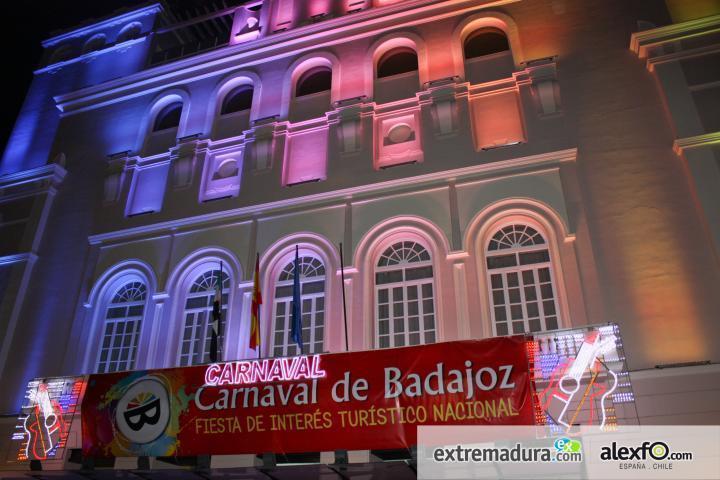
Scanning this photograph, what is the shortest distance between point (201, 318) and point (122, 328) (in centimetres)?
237

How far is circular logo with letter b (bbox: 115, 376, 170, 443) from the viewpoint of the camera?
13086 mm

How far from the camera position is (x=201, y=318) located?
52.9 ft

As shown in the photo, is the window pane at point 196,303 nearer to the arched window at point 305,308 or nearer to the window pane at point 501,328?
the arched window at point 305,308

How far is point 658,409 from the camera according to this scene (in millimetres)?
11727

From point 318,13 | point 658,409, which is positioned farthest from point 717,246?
point 318,13

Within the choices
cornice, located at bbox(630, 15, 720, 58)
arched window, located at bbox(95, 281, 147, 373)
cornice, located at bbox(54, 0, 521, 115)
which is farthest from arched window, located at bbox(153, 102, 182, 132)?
cornice, located at bbox(630, 15, 720, 58)

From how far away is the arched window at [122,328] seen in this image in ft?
53.3

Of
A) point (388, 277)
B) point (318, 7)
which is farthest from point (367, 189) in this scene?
point (318, 7)

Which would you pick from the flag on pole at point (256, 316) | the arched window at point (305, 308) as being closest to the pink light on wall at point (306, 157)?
the arched window at point (305, 308)

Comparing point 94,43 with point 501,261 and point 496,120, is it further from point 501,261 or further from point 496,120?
point 501,261

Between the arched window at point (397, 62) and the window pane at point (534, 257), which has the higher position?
the arched window at point (397, 62)

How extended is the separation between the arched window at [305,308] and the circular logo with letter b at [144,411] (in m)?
2.78

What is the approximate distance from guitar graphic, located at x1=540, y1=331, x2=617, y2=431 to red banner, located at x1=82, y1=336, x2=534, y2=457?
640 mm

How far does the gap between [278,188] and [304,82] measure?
4236mm
